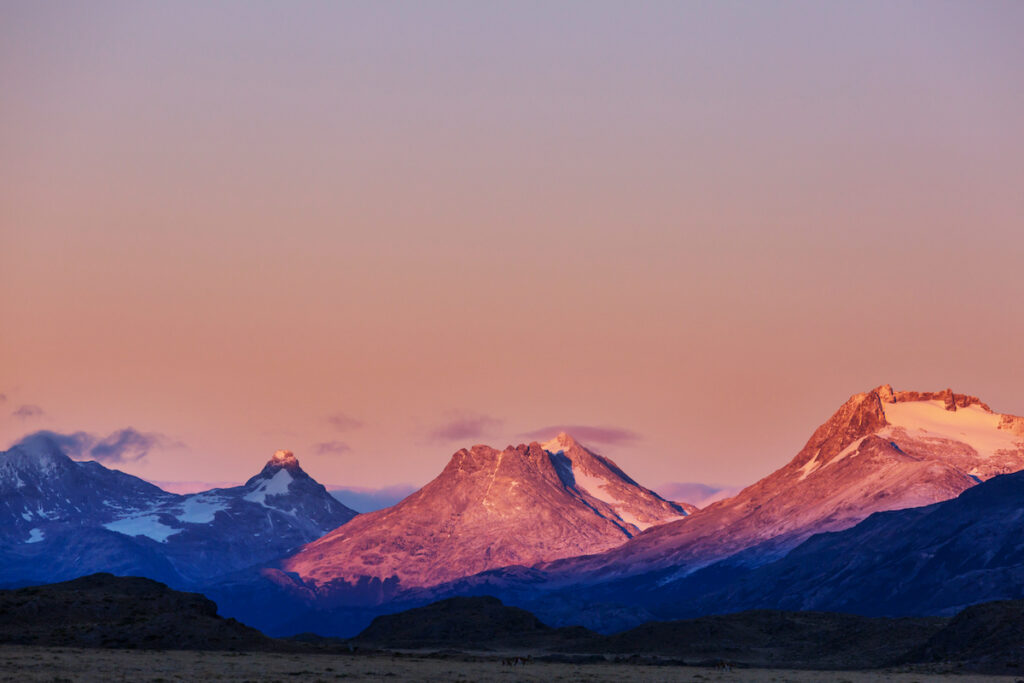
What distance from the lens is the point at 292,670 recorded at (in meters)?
148

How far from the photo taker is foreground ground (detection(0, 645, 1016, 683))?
428 ft

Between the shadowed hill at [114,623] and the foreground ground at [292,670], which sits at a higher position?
the shadowed hill at [114,623]

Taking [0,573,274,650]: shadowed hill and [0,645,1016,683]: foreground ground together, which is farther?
[0,573,274,650]: shadowed hill

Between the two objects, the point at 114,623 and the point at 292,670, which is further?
the point at 114,623

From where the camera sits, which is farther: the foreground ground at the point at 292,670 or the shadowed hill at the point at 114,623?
the shadowed hill at the point at 114,623

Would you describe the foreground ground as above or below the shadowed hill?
below

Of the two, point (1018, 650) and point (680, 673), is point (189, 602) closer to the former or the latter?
point (680, 673)

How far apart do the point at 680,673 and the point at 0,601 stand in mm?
87077

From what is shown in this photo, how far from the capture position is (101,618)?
189 m

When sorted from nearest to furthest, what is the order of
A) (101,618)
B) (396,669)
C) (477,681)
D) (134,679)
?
(134,679) → (477,681) → (396,669) → (101,618)

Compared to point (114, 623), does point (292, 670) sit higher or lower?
lower

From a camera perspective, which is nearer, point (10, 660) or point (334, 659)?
point (10, 660)

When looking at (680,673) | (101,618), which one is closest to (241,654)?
(101,618)

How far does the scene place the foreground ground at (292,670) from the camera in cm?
13050
